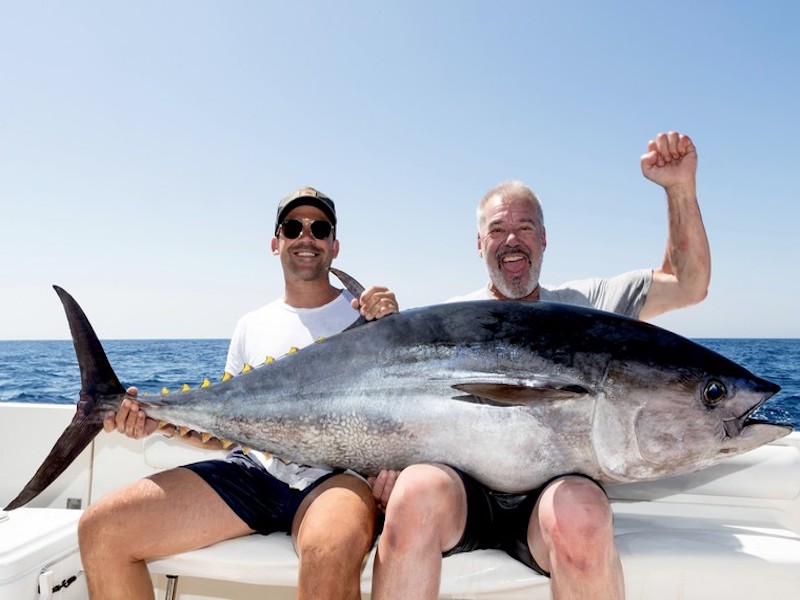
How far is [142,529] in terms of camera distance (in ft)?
7.40

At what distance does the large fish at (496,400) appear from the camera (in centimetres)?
191

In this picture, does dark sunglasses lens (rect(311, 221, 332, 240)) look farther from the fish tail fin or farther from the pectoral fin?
the pectoral fin

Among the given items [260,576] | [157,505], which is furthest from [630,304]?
[157,505]

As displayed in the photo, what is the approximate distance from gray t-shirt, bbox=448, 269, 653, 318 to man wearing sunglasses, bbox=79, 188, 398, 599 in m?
0.96

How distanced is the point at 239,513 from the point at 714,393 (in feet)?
5.69

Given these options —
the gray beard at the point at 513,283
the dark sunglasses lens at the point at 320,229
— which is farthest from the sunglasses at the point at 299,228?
the gray beard at the point at 513,283

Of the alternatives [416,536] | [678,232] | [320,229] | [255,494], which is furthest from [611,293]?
[255,494]

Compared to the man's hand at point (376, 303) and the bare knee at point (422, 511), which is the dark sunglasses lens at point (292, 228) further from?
the bare knee at point (422, 511)

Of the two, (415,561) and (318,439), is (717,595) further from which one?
(318,439)

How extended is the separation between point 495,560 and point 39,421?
2.67m

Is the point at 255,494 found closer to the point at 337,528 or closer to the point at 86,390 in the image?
the point at 337,528

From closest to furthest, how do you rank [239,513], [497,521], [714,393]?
[714,393] < [497,521] < [239,513]

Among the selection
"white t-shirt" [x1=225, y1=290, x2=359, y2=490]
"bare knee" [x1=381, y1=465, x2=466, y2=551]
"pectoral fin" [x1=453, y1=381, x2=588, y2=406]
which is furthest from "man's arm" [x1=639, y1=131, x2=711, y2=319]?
"bare knee" [x1=381, y1=465, x2=466, y2=551]

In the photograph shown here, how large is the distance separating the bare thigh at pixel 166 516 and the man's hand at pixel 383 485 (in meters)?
0.57
